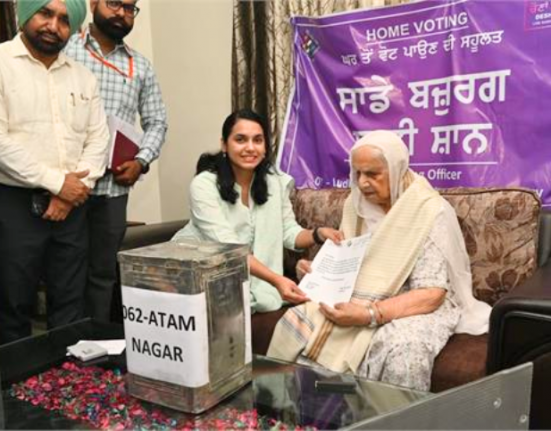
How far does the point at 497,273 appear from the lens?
171cm

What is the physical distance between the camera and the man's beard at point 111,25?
2.07 meters

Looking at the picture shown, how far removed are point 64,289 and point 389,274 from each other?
115 cm

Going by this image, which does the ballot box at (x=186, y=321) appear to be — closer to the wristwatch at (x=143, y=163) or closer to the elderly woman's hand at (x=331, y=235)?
the elderly woman's hand at (x=331, y=235)

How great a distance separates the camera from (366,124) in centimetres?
230

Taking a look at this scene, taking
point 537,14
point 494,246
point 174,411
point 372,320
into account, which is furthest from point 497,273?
point 174,411

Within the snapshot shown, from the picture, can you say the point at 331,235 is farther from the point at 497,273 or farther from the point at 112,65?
the point at 112,65

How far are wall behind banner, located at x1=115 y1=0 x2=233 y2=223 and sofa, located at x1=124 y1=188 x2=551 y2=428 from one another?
879 mm

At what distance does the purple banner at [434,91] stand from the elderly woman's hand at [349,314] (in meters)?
0.86

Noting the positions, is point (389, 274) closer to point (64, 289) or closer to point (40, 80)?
point (64, 289)

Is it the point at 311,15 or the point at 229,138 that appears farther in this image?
the point at 311,15

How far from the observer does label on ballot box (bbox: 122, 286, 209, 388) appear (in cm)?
86

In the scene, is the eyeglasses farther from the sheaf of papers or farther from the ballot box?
the ballot box

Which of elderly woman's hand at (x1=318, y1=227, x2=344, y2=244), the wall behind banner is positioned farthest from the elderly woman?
the wall behind banner

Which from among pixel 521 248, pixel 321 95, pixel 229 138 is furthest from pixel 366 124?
pixel 521 248
